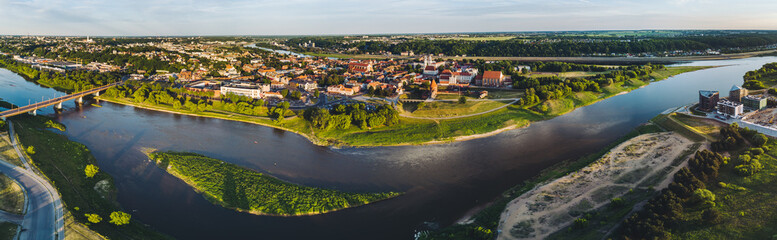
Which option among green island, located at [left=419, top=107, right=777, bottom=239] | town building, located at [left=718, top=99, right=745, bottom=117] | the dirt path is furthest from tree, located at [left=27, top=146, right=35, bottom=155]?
town building, located at [left=718, top=99, right=745, bottom=117]

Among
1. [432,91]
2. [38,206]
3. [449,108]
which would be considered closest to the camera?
[38,206]

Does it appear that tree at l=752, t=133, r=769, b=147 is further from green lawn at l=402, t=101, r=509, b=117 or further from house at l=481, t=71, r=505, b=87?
house at l=481, t=71, r=505, b=87

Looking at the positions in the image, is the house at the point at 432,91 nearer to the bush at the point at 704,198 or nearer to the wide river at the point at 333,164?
the wide river at the point at 333,164

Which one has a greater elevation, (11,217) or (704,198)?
(704,198)

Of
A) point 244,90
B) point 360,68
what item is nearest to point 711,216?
point 244,90

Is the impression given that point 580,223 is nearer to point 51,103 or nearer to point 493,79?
point 493,79

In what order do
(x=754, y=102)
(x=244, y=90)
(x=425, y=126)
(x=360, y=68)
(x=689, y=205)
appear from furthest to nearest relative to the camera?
1. (x=360, y=68)
2. (x=244, y=90)
3. (x=425, y=126)
4. (x=754, y=102)
5. (x=689, y=205)
